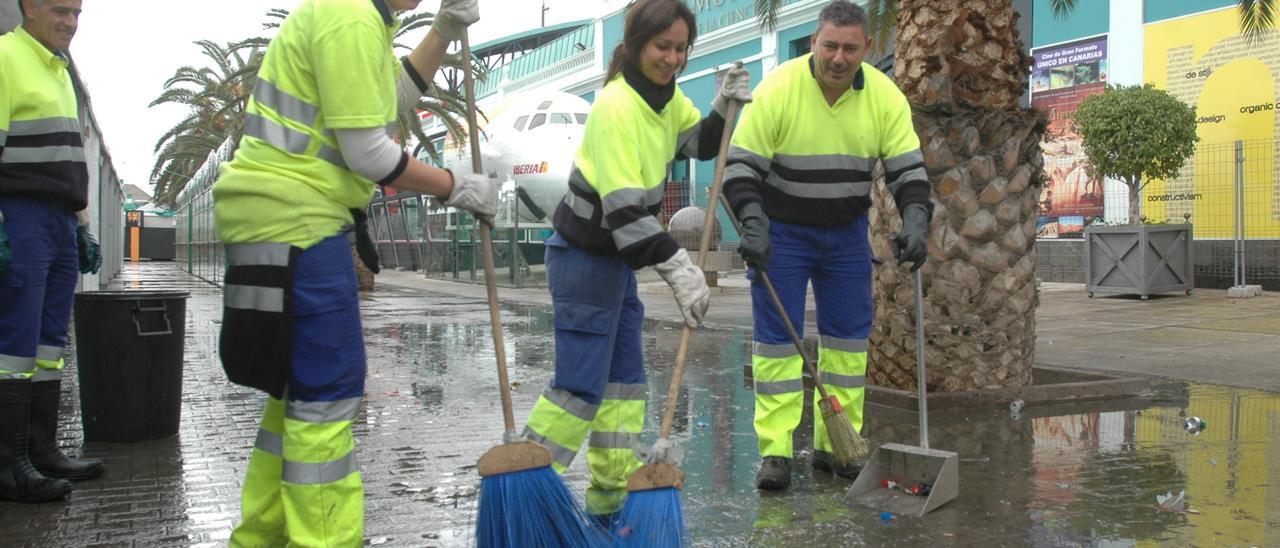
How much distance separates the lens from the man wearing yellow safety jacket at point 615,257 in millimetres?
3484

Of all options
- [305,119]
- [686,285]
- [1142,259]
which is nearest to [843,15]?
[686,285]

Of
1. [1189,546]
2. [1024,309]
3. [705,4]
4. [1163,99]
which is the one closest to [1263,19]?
[1024,309]

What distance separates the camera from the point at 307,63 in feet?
9.77

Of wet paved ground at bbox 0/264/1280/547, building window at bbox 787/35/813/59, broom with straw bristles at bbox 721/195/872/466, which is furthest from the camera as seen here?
building window at bbox 787/35/813/59

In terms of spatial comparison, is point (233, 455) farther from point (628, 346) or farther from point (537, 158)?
point (537, 158)

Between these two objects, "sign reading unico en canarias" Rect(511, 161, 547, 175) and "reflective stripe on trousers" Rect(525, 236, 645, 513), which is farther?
"sign reading unico en canarias" Rect(511, 161, 547, 175)

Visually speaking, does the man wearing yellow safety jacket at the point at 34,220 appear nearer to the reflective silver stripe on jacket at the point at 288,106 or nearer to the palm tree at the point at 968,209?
the reflective silver stripe on jacket at the point at 288,106

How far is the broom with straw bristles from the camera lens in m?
4.45

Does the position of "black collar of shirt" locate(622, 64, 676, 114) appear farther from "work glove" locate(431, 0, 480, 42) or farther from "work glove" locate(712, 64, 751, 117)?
"work glove" locate(431, 0, 480, 42)

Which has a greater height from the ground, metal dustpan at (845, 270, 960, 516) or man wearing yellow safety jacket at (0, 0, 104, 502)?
man wearing yellow safety jacket at (0, 0, 104, 502)

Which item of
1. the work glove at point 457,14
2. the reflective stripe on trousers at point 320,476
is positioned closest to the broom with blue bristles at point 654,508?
the reflective stripe on trousers at point 320,476

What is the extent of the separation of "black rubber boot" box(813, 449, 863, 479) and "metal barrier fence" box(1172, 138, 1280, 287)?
40.9ft

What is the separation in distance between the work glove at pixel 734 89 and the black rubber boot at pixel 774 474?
138 cm

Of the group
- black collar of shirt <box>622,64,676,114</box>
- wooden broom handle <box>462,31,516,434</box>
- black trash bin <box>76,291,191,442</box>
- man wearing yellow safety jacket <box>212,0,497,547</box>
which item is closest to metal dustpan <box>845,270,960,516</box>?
wooden broom handle <box>462,31,516,434</box>
